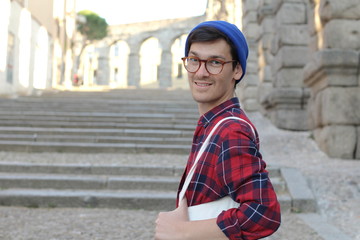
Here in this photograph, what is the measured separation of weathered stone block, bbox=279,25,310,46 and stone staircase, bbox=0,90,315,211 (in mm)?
2656

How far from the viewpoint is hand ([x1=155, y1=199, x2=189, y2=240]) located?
124 cm

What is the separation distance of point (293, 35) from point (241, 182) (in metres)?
8.53

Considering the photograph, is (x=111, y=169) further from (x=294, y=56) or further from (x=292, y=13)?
(x=292, y=13)

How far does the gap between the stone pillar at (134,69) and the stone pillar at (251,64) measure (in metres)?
18.3

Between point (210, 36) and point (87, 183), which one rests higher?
point (210, 36)

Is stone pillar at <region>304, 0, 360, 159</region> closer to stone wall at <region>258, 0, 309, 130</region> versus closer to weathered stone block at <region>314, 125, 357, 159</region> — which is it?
weathered stone block at <region>314, 125, 357, 159</region>

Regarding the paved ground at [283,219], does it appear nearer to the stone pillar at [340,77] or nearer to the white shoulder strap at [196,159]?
the stone pillar at [340,77]

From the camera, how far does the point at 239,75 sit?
1.42 meters

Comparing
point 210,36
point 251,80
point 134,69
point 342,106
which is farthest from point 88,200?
point 134,69

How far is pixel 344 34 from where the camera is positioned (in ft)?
20.3

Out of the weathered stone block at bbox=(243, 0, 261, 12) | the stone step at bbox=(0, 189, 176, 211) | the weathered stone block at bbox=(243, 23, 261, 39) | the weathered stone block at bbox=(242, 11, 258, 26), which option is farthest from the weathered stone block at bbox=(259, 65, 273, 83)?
the stone step at bbox=(0, 189, 176, 211)

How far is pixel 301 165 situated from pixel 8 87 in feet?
40.4

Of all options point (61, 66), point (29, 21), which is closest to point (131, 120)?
point (29, 21)

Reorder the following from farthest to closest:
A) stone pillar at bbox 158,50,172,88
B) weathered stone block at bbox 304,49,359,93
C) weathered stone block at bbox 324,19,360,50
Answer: stone pillar at bbox 158,50,172,88
weathered stone block at bbox 324,19,360,50
weathered stone block at bbox 304,49,359,93
